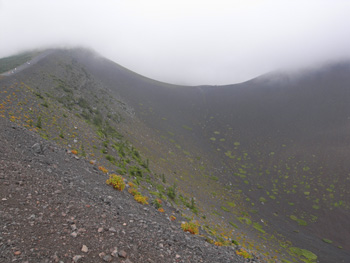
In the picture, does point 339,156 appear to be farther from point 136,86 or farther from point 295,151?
point 136,86

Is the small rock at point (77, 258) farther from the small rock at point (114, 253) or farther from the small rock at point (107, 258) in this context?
the small rock at point (114, 253)

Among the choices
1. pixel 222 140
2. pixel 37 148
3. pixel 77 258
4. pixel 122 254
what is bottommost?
pixel 222 140

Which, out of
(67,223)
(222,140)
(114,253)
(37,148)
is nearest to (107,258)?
(114,253)

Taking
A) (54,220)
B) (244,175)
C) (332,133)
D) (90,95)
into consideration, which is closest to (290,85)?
(332,133)

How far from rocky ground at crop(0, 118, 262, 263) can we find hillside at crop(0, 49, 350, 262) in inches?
254

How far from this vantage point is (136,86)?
90750 mm

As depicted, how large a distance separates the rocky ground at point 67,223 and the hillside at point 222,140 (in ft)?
21.2

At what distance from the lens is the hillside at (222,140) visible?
87.5 feet

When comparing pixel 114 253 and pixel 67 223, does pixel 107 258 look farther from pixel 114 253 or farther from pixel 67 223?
pixel 67 223

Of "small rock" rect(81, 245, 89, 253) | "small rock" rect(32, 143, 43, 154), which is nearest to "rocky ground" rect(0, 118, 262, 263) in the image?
"small rock" rect(81, 245, 89, 253)

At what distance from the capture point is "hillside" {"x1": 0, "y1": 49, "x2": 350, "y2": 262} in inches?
1049

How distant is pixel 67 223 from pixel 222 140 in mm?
70727

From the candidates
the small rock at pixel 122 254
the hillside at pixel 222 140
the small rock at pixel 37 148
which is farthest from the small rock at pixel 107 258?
the small rock at pixel 37 148

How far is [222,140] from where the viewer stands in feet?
246
